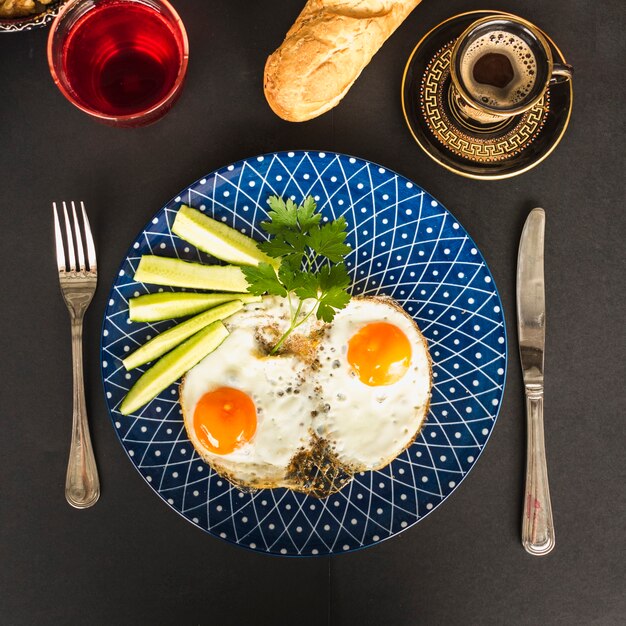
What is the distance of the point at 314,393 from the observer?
57.9 inches

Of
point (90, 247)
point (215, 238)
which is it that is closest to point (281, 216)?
point (215, 238)

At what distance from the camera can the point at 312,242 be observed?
141 centimetres

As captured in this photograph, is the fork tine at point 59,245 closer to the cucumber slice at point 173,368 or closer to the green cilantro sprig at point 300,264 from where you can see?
the cucumber slice at point 173,368

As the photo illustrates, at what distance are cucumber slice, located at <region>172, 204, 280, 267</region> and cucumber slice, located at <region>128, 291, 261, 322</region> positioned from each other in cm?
10

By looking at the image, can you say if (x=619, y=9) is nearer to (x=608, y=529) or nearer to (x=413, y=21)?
(x=413, y=21)

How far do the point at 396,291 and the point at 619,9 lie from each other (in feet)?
→ 3.45

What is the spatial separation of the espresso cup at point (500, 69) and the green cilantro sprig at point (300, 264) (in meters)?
0.46

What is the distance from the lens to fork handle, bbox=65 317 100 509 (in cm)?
148

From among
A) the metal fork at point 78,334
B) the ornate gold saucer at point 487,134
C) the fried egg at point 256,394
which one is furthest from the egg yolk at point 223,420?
the ornate gold saucer at point 487,134

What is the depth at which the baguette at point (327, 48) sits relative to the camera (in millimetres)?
1344

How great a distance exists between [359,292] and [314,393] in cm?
30

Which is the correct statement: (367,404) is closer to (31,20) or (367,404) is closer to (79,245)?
(79,245)

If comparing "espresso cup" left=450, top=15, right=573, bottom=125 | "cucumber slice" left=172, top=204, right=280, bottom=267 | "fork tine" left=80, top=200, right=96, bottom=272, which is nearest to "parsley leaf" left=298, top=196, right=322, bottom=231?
"cucumber slice" left=172, top=204, right=280, bottom=267

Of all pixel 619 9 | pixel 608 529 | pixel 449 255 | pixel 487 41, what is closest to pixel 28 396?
pixel 449 255
